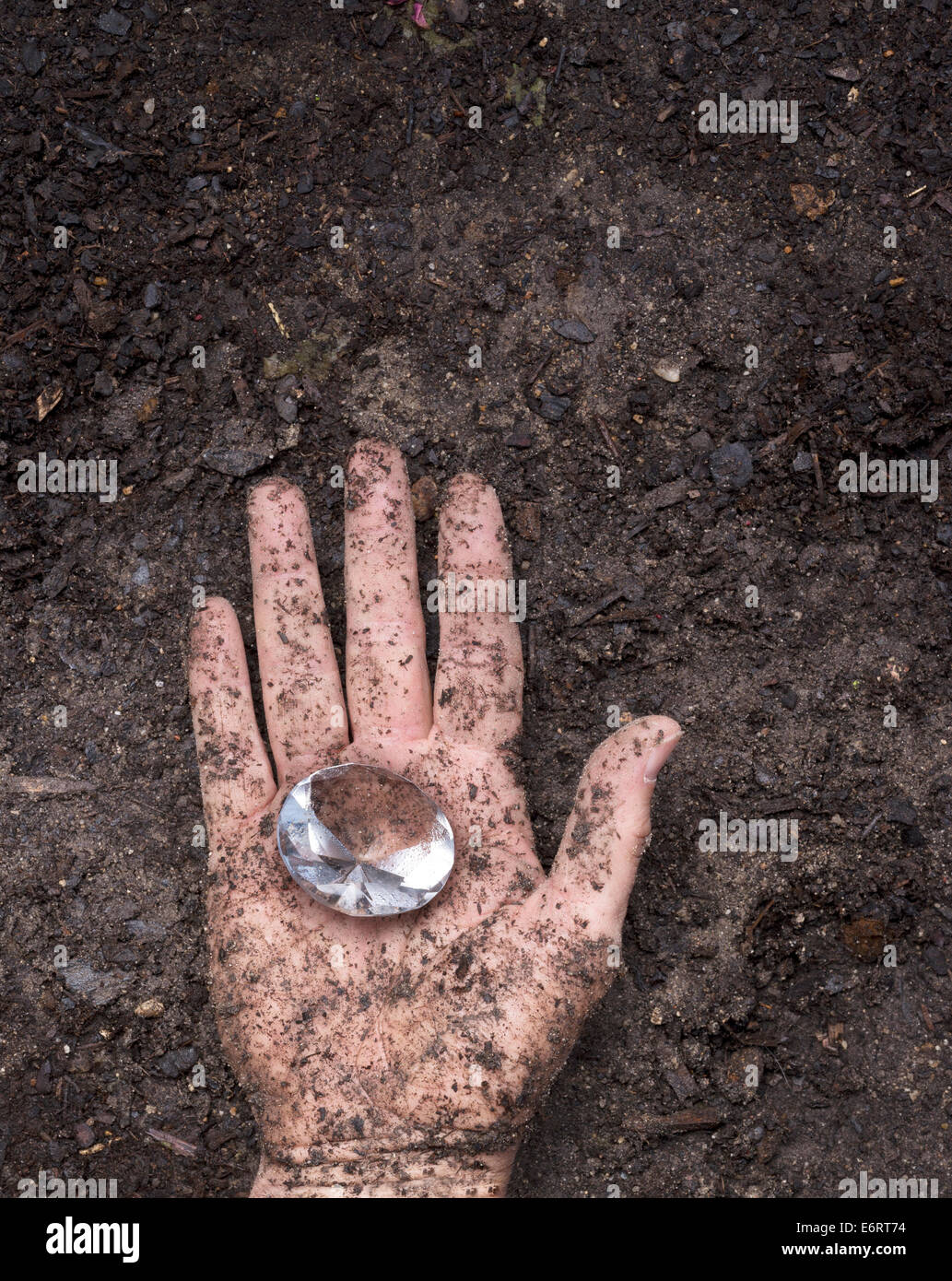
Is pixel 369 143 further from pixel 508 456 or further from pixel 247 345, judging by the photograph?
pixel 508 456

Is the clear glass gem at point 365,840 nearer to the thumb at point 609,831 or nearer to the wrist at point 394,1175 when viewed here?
the thumb at point 609,831

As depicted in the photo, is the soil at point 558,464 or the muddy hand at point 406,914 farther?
the soil at point 558,464

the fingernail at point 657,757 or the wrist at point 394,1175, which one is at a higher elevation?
the fingernail at point 657,757

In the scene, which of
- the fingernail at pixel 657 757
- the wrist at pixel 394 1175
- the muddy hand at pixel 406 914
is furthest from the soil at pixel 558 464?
the fingernail at pixel 657 757

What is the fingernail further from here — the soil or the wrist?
the wrist

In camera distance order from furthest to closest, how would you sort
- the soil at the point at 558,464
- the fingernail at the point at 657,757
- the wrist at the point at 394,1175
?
the soil at the point at 558,464
the wrist at the point at 394,1175
the fingernail at the point at 657,757

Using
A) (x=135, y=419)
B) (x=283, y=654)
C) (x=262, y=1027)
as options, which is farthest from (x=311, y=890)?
(x=135, y=419)
